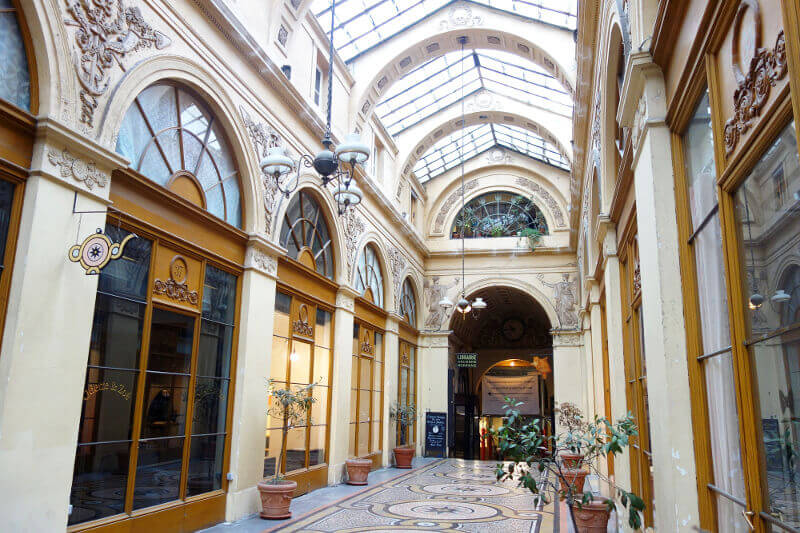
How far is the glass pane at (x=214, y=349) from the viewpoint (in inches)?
269

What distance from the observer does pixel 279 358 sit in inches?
339

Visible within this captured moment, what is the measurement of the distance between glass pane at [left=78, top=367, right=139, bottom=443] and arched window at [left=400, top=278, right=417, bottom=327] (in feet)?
33.5

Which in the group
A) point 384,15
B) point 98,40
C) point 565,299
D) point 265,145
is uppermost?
point 384,15

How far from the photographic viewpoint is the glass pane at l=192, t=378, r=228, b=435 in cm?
668

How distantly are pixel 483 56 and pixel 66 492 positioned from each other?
11.8 metres

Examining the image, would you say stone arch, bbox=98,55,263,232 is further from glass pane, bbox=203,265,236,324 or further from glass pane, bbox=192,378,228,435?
glass pane, bbox=192,378,228,435

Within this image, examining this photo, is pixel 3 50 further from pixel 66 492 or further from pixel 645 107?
pixel 645 107

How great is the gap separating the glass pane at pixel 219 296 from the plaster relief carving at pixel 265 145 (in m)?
1.00

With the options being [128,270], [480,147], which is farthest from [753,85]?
[480,147]

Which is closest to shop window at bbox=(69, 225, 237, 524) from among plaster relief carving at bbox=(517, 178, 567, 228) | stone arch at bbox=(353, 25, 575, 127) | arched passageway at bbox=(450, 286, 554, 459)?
stone arch at bbox=(353, 25, 575, 127)

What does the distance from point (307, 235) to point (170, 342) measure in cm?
384

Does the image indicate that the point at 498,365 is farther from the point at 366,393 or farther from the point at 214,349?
the point at 214,349

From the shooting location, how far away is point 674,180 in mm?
3447

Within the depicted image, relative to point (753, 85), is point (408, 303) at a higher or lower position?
higher
